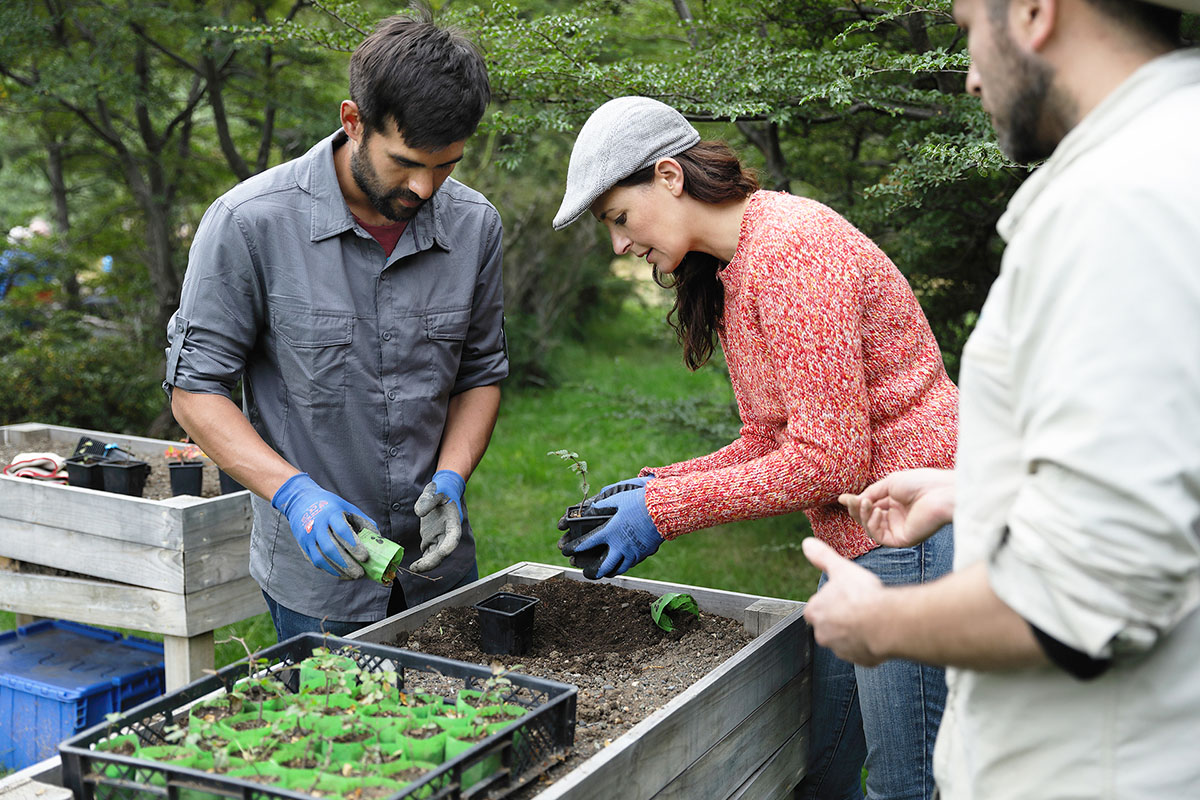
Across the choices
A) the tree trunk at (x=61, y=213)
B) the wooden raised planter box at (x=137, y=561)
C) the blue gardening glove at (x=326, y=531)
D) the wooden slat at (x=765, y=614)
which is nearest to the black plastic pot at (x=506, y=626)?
the blue gardening glove at (x=326, y=531)

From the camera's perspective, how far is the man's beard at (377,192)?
2.28 metres

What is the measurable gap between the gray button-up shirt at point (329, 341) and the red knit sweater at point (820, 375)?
74 centimetres

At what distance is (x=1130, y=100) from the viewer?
3.24ft

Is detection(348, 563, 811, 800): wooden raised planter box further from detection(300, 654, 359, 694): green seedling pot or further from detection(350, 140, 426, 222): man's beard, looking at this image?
detection(350, 140, 426, 222): man's beard

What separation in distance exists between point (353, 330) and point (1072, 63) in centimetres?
168

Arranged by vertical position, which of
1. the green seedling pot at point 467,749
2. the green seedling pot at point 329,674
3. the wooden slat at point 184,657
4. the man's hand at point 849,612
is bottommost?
the wooden slat at point 184,657

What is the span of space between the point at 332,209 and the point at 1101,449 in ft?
6.08

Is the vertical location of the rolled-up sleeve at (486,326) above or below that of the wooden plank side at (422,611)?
above

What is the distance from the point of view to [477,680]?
1715 millimetres

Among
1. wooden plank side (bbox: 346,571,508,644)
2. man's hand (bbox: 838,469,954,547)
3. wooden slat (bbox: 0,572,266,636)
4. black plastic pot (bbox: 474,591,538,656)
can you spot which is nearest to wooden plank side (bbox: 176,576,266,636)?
wooden slat (bbox: 0,572,266,636)

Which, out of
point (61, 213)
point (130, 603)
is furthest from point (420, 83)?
point (61, 213)

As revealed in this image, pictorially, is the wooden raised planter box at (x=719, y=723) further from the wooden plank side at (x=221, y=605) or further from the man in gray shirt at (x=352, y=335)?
the wooden plank side at (x=221, y=605)

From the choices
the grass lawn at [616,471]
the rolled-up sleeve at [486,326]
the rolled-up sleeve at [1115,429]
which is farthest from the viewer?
the grass lawn at [616,471]

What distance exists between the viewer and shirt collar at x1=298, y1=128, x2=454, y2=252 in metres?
2.29
